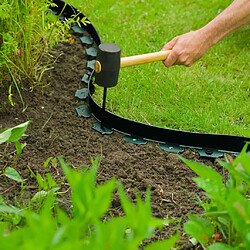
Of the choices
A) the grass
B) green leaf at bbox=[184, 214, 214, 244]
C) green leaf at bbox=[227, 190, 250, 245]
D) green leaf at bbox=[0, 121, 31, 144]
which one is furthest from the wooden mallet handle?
green leaf at bbox=[227, 190, 250, 245]

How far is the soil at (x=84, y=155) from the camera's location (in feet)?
6.77

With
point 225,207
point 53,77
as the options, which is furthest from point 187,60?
point 225,207

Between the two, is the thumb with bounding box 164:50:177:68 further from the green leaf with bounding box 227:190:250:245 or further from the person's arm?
the green leaf with bounding box 227:190:250:245

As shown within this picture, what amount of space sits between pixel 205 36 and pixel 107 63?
0.75 m

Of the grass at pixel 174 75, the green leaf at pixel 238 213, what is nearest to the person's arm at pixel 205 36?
the grass at pixel 174 75

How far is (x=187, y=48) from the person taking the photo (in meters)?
2.67

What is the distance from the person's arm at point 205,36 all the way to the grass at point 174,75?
28cm

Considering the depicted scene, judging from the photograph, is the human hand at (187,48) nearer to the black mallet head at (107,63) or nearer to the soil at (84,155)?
the black mallet head at (107,63)

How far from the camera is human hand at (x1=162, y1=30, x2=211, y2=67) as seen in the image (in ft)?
8.73

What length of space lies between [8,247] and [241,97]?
2.30m

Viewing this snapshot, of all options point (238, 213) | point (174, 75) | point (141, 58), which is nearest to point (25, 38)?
point (141, 58)

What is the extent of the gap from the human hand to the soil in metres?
0.57

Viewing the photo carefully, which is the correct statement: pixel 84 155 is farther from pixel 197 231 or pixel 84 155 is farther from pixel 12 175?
pixel 197 231

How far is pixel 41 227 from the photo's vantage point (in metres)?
0.93
